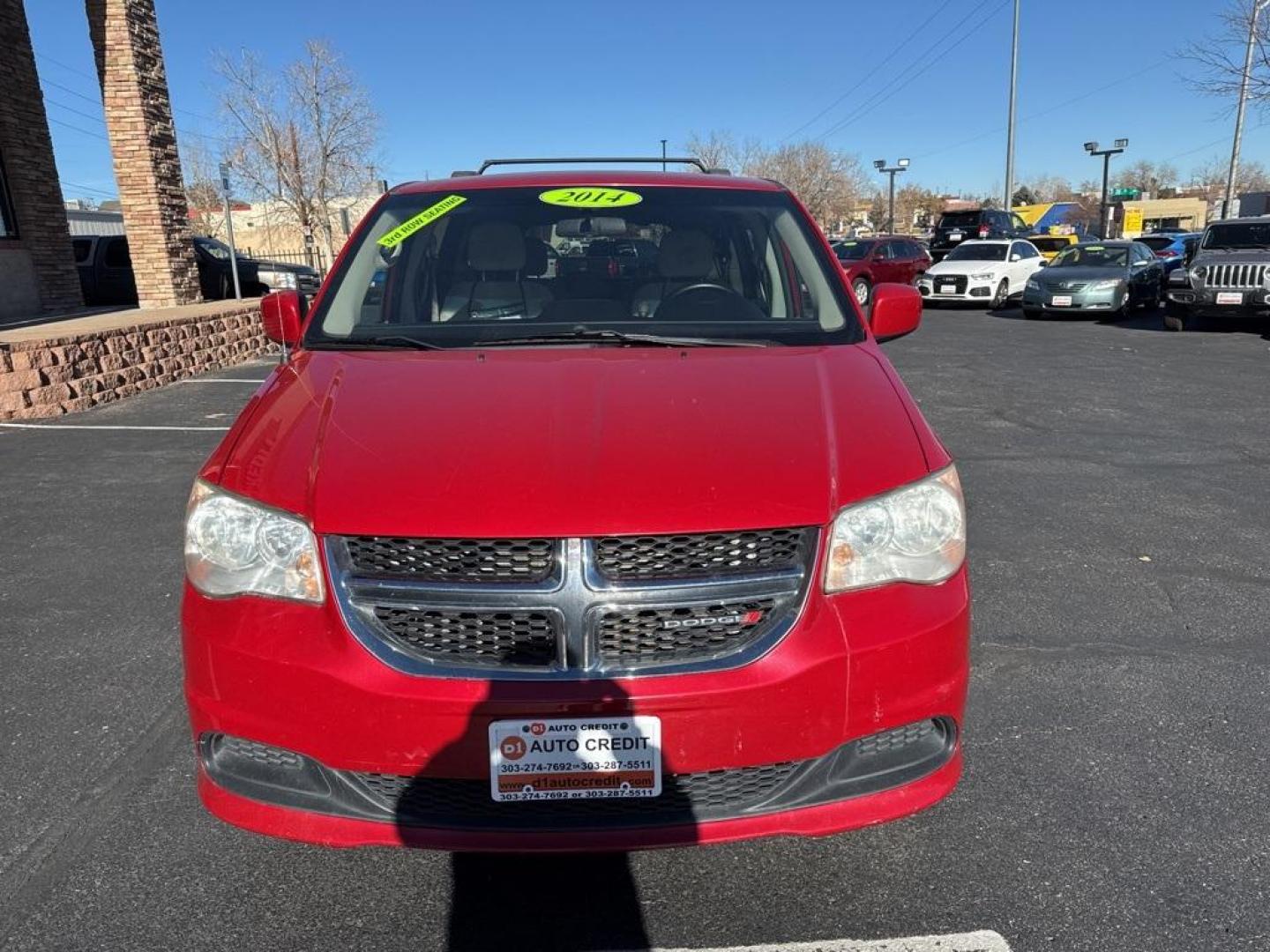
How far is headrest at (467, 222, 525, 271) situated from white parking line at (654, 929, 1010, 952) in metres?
2.39

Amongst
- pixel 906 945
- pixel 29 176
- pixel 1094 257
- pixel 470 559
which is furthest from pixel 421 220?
pixel 1094 257

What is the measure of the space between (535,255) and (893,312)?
1377 millimetres

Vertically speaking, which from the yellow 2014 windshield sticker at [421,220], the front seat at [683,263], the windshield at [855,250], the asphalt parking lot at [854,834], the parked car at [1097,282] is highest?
the yellow 2014 windshield sticker at [421,220]

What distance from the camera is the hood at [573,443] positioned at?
1977 millimetres

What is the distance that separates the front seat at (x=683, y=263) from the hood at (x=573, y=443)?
0.63 meters

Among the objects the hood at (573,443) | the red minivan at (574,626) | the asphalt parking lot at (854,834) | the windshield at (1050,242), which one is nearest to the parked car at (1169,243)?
the windshield at (1050,242)

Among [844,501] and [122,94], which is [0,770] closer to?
[844,501]

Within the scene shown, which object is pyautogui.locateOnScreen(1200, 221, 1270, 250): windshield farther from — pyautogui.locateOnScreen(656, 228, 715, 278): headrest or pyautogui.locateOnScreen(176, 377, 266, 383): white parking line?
pyautogui.locateOnScreen(176, 377, 266, 383): white parking line

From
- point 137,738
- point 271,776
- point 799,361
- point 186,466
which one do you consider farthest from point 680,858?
point 186,466

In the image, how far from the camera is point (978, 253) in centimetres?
2108

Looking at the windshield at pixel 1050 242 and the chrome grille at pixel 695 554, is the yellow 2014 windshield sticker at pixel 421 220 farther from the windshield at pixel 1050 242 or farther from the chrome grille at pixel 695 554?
the windshield at pixel 1050 242

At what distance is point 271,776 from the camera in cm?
207

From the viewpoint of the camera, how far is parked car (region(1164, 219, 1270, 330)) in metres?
13.6

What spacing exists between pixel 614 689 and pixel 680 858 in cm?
79
